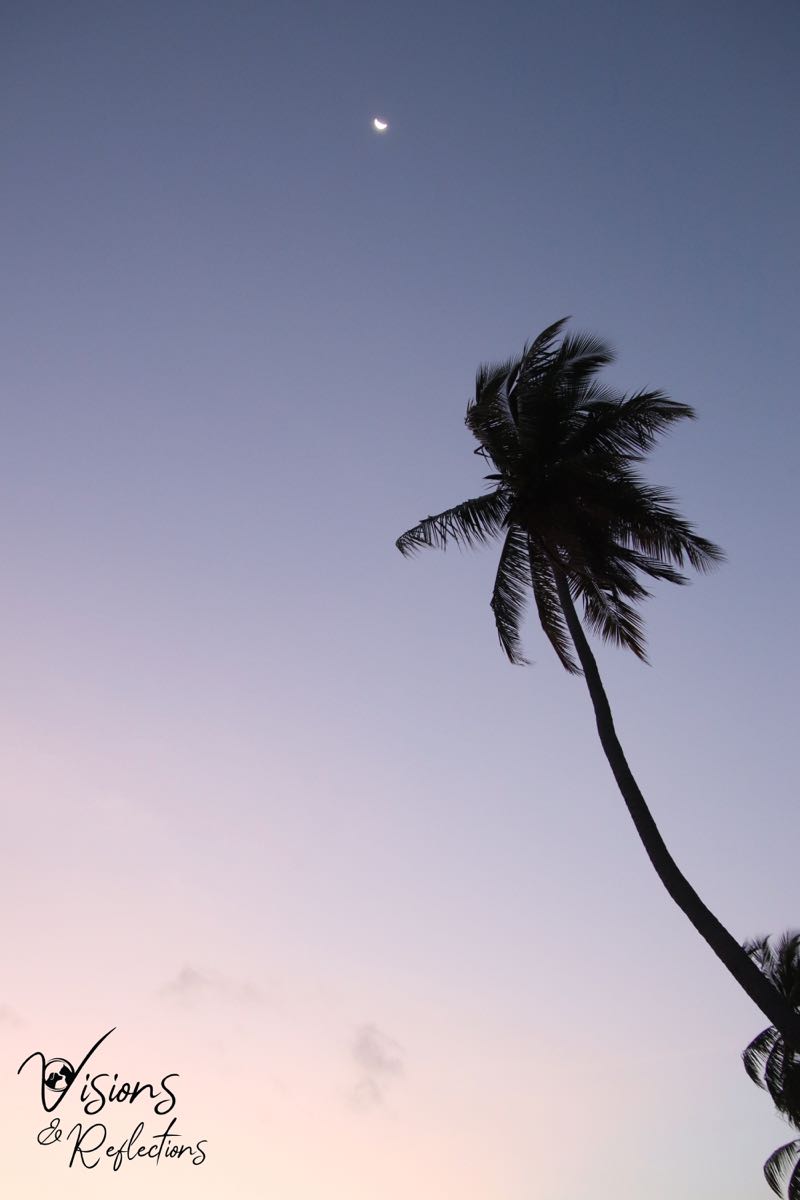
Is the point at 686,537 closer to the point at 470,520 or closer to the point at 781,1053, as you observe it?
the point at 470,520

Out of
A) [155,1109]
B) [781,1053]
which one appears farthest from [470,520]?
[781,1053]

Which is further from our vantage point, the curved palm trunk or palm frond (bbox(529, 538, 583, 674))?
palm frond (bbox(529, 538, 583, 674))

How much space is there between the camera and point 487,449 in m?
16.3

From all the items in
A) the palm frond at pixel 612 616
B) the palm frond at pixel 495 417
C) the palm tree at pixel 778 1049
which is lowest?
the palm tree at pixel 778 1049

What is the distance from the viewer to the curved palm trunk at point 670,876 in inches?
407

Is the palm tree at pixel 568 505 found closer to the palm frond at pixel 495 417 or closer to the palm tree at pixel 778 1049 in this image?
the palm frond at pixel 495 417

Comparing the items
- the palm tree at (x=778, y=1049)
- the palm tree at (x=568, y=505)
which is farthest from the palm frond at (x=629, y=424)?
the palm tree at (x=778, y=1049)

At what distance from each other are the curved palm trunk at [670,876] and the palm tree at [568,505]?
6cm

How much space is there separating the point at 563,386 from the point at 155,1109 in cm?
2013

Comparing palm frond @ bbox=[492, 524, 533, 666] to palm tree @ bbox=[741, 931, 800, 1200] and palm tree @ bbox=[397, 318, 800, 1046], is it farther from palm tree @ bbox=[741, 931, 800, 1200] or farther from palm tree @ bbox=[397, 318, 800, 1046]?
palm tree @ bbox=[741, 931, 800, 1200]

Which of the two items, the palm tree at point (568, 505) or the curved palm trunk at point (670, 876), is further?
the palm tree at point (568, 505)

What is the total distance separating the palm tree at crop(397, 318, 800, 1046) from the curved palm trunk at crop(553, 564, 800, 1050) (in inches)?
2.4

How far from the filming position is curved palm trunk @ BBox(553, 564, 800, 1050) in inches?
407

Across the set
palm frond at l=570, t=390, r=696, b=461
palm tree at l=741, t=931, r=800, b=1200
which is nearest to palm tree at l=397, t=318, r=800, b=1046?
palm frond at l=570, t=390, r=696, b=461
